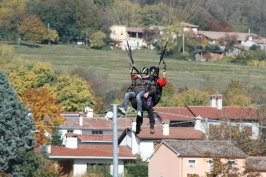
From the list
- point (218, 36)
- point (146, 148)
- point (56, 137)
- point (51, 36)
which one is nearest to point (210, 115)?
point (56, 137)

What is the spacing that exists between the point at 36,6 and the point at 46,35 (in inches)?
759

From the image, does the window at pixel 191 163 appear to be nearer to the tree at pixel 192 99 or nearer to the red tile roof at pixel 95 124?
the red tile roof at pixel 95 124

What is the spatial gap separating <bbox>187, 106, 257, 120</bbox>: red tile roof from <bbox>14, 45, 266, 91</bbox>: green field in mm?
34682

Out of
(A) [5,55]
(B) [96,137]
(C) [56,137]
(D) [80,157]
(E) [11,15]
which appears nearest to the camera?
(D) [80,157]

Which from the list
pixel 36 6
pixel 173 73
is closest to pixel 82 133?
pixel 173 73

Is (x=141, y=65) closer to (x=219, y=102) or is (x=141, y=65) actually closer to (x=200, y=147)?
(x=219, y=102)

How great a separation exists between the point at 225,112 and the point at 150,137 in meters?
10.3

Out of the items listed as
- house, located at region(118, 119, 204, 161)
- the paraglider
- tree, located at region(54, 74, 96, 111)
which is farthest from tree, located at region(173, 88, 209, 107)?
the paraglider

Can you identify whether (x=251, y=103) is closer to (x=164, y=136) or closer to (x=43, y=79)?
(x=43, y=79)

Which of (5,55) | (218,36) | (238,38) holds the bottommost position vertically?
(5,55)

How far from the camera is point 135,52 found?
6156 inches

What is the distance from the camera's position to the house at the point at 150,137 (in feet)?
232

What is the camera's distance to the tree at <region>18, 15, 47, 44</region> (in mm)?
154250

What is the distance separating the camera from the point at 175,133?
73438mm
